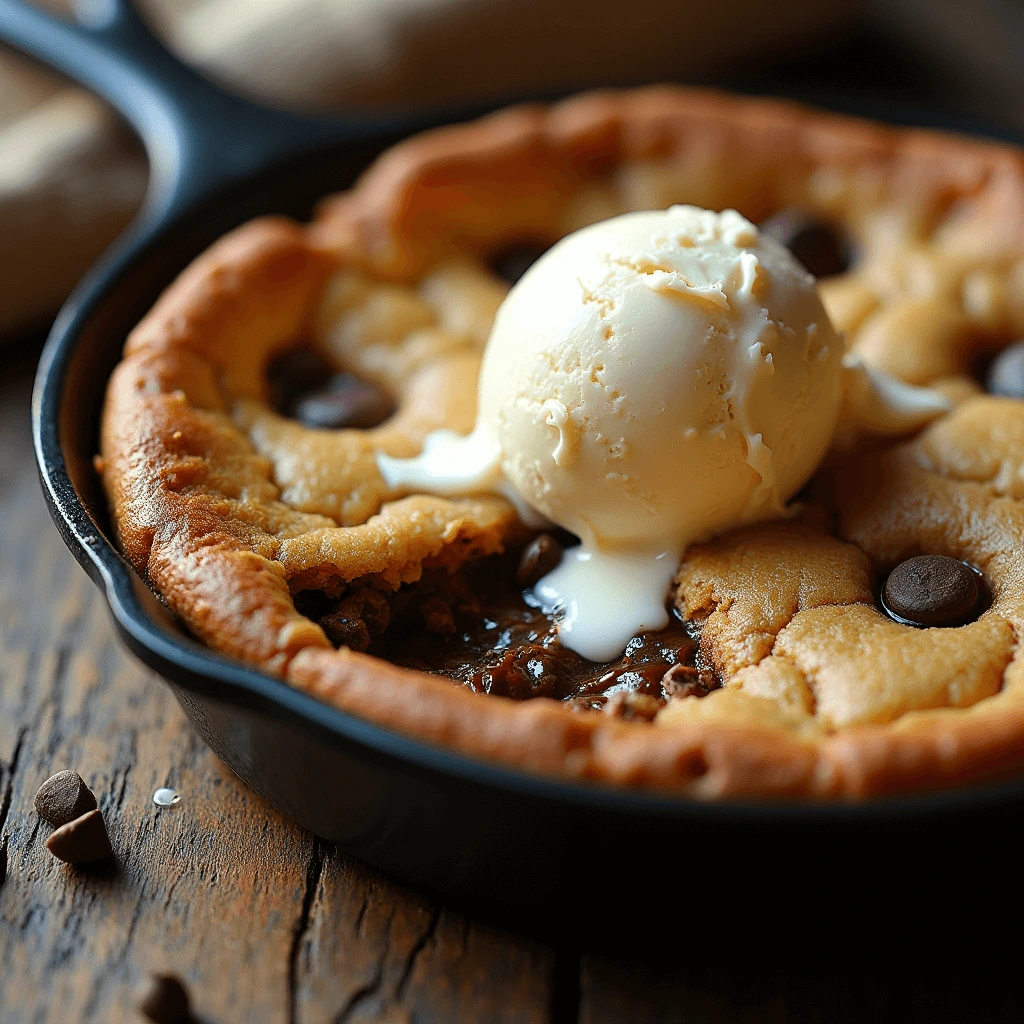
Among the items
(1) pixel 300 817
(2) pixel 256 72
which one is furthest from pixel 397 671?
(2) pixel 256 72

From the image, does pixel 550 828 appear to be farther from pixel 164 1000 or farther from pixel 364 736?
pixel 164 1000

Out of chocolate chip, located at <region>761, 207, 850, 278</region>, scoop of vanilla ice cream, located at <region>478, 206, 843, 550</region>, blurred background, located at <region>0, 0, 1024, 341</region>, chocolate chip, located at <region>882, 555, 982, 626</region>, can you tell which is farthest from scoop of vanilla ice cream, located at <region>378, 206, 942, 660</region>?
blurred background, located at <region>0, 0, 1024, 341</region>

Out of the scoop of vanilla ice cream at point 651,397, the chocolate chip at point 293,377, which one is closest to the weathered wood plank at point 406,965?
the scoop of vanilla ice cream at point 651,397

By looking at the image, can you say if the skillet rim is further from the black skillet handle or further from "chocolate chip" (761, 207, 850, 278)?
"chocolate chip" (761, 207, 850, 278)

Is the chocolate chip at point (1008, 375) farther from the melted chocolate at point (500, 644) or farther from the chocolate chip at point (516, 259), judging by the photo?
the chocolate chip at point (516, 259)

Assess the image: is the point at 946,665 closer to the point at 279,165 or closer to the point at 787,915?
the point at 787,915
